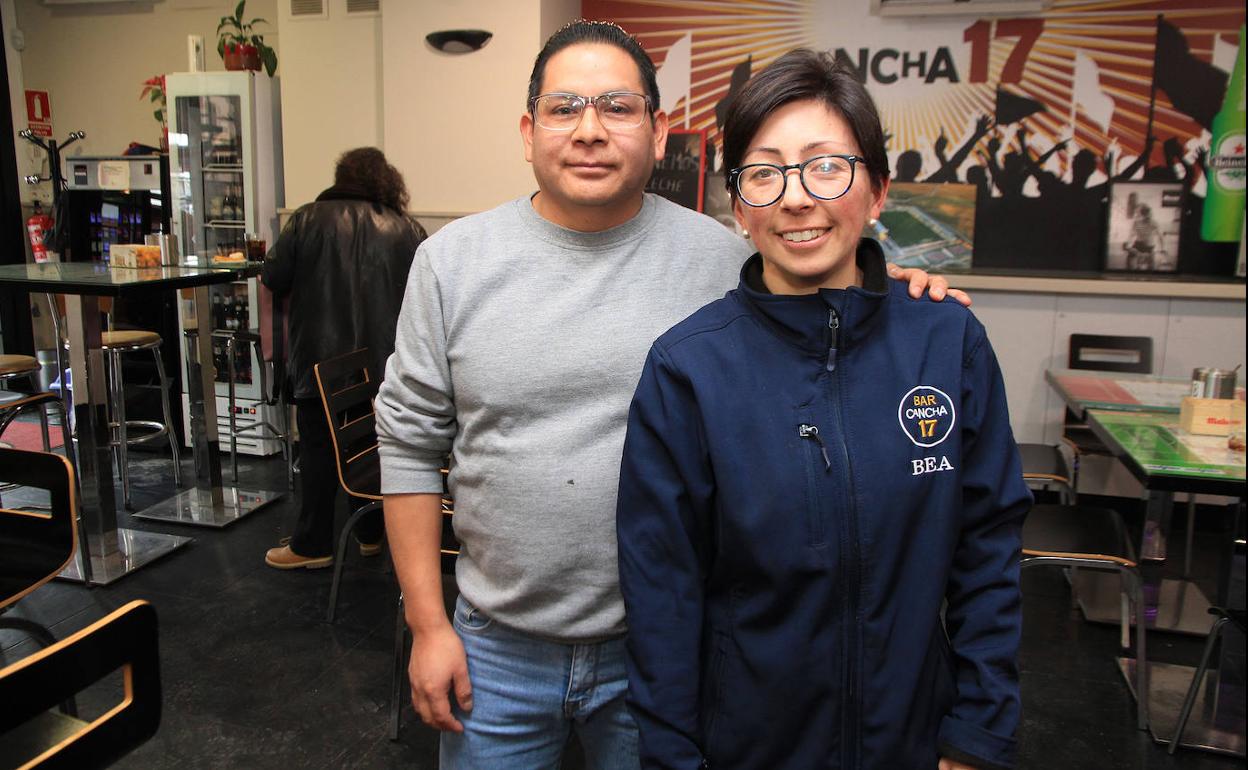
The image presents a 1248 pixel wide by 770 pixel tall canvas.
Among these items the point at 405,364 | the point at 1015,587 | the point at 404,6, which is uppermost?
the point at 404,6

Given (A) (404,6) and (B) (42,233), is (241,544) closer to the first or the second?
(A) (404,6)

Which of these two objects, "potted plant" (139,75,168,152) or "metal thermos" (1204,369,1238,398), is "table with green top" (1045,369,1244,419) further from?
"potted plant" (139,75,168,152)

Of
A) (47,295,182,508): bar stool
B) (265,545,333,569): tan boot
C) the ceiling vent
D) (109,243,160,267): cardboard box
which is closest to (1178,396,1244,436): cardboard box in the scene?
(265,545,333,569): tan boot

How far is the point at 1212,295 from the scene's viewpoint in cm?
412

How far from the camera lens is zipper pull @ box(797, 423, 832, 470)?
994mm

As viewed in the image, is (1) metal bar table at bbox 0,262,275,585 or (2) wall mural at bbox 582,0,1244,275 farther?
(2) wall mural at bbox 582,0,1244,275

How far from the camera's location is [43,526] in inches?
92.0

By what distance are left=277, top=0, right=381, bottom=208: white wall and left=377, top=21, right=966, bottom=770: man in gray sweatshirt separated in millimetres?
4105

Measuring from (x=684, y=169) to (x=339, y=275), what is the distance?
229 centimetres

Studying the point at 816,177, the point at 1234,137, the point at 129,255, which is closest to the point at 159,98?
the point at 129,255

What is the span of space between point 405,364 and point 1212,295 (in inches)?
167

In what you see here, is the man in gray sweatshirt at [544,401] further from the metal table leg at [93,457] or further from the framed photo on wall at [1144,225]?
the framed photo on wall at [1144,225]

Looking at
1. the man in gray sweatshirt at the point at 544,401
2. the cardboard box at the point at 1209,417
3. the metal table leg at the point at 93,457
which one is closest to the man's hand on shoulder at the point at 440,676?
the man in gray sweatshirt at the point at 544,401

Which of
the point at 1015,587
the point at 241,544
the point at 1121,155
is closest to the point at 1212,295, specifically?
the point at 1121,155
